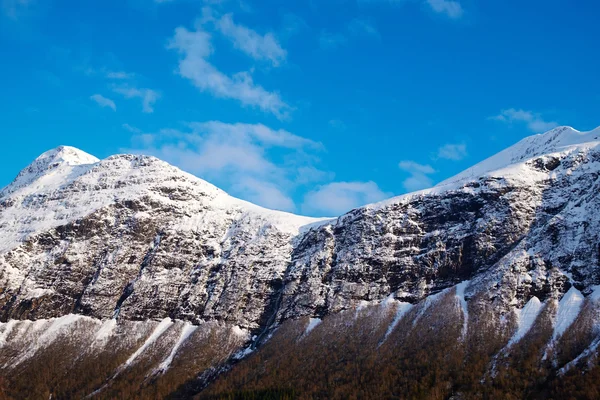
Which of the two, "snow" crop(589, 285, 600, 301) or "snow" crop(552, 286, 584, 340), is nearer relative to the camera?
"snow" crop(552, 286, 584, 340)

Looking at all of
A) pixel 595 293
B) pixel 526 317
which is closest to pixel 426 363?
pixel 526 317

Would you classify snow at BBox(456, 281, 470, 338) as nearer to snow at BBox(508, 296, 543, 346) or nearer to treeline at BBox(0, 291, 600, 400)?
treeline at BBox(0, 291, 600, 400)

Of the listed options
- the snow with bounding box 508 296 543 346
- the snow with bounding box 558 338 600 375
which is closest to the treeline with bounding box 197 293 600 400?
the snow with bounding box 558 338 600 375

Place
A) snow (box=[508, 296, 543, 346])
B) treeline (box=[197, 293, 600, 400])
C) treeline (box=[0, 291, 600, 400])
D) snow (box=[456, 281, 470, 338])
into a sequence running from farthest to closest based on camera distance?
1. snow (box=[456, 281, 470, 338])
2. snow (box=[508, 296, 543, 346])
3. treeline (box=[0, 291, 600, 400])
4. treeline (box=[197, 293, 600, 400])

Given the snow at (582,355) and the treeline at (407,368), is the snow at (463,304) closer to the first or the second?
the treeline at (407,368)

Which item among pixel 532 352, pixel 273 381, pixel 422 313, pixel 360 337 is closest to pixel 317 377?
pixel 273 381

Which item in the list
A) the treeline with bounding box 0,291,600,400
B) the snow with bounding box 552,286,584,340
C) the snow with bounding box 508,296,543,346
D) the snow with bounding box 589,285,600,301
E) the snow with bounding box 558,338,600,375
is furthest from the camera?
the snow with bounding box 589,285,600,301

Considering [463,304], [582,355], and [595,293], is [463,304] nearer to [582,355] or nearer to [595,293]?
[595,293]
